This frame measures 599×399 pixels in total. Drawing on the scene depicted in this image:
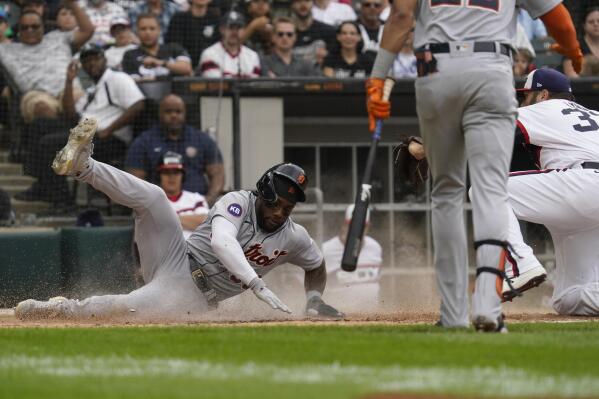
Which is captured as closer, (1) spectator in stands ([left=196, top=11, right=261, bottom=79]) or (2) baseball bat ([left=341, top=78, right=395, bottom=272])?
(2) baseball bat ([left=341, top=78, right=395, bottom=272])

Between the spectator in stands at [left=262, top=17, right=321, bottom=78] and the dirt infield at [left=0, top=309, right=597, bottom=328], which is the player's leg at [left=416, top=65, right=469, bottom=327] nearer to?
the dirt infield at [left=0, top=309, right=597, bottom=328]

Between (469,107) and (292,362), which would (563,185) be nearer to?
(469,107)

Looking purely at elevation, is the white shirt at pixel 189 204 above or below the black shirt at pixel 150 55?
below

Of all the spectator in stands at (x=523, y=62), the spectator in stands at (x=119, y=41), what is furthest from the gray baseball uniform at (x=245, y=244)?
the spectator in stands at (x=523, y=62)

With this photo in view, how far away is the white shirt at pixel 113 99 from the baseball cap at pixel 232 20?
4.74 ft

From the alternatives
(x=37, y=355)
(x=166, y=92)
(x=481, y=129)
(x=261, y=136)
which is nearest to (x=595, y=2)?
(x=261, y=136)

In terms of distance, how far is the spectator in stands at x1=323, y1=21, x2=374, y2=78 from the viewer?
14.2 m

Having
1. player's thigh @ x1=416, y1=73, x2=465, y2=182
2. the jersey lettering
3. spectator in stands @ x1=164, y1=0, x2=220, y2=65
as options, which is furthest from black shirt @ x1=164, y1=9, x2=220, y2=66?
player's thigh @ x1=416, y1=73, x2=465, y2=182

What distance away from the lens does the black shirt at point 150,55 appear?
1400cm

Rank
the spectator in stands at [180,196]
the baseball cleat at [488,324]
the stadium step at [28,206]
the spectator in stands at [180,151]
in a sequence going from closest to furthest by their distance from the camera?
A: 1. the baseball cleat at [488,324]
2. the spectator in stands at [180,196]
3. the spectator in stands at [180,151]
4. the stadium step at [28,206]

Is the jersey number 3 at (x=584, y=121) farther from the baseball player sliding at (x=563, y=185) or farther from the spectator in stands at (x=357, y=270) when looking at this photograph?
the spectator in stands at (x=357, y=270)

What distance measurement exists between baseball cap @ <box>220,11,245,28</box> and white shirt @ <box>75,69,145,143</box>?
4.74 ft

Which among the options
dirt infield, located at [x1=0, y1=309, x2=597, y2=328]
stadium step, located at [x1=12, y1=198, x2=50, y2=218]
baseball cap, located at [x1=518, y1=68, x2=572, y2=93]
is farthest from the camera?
stadium step, located at [x1=12, y1=198, x2=50, y2=218]

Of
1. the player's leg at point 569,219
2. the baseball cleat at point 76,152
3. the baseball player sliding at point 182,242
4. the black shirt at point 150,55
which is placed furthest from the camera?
the black shirt at point 150,55
